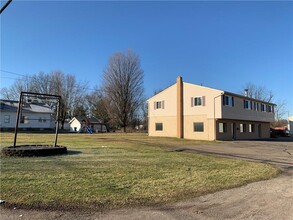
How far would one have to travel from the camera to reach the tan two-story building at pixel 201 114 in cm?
3519

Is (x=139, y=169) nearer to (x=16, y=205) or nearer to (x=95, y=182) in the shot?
(x=95, y=182)

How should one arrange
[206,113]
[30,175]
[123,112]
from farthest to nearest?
[123,112] → [206,113] → [30,175]

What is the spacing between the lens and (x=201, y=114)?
119 feet

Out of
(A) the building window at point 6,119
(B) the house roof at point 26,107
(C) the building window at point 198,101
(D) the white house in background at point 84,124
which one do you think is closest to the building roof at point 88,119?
(D) the white house in background at point 84,124

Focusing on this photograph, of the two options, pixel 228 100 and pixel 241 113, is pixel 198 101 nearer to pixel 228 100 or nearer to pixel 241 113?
pixel 228 100

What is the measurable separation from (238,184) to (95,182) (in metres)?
4.01

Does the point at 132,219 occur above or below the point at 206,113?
below

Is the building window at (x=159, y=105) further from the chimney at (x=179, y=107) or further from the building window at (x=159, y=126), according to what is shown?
the chimney at (x=179, y=107)

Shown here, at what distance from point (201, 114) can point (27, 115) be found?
40.0m

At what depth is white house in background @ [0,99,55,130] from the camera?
57344mm

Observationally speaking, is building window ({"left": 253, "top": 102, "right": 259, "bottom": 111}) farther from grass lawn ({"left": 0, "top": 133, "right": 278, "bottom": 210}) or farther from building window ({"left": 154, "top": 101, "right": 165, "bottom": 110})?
grass lawn ({"left": 0, "top": 133, "right": 278, "bottom": 210})

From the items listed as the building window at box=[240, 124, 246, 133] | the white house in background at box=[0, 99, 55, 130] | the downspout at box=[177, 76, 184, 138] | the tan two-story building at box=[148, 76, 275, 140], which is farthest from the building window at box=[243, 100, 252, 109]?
the white house in background at box=[0, 99, 55, 130]

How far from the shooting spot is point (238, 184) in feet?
27.2

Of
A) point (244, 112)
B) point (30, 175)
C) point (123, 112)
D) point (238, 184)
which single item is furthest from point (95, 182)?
point (123, 112)
